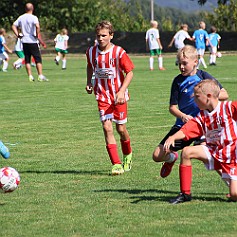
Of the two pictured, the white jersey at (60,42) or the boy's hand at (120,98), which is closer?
the boy's hand at (120,98)

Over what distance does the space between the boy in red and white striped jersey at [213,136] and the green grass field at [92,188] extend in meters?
0.26

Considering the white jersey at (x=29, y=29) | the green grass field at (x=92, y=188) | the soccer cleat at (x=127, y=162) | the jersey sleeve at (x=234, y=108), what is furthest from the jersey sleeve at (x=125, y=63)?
the white jersey at (x=29, y=29)

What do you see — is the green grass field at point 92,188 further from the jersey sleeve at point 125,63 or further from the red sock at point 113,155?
the jersey sleeve at point 125,63

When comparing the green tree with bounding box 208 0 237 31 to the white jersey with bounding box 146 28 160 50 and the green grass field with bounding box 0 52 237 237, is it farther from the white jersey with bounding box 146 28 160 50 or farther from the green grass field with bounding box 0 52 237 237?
the green grass field with bounding box 0 52 237 237

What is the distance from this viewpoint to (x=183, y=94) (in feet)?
25.9

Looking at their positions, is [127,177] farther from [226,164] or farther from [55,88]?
[55,88]

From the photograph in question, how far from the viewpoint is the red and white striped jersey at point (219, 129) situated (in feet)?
22.7

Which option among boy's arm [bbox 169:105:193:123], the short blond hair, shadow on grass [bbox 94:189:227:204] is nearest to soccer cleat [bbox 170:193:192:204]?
shadow on grass [bbox 94:189:227:204]


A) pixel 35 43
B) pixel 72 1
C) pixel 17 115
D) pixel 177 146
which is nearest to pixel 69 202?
pixel 177 146

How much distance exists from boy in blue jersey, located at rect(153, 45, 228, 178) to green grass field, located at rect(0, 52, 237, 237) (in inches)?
15.6

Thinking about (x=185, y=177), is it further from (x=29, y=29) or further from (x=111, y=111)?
(x=29, y=29)

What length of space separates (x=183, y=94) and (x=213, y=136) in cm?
98

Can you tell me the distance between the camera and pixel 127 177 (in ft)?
28.8

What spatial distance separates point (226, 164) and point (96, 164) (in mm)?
2964
